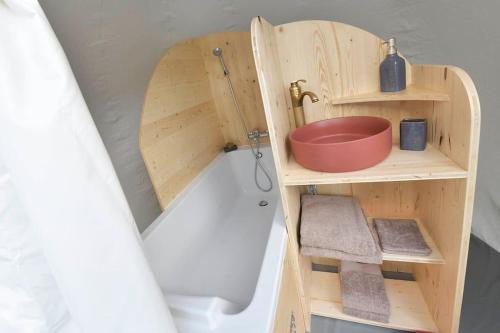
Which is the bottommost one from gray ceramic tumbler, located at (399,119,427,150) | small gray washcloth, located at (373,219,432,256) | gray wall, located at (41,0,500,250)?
small gray washcloth, located at (373,219,432,256)

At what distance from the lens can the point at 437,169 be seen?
30.1 inches

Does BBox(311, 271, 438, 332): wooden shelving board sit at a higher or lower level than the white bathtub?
lower

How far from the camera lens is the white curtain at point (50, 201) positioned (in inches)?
14.2

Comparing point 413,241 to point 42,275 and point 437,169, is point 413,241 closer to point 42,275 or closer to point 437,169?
point 437,169

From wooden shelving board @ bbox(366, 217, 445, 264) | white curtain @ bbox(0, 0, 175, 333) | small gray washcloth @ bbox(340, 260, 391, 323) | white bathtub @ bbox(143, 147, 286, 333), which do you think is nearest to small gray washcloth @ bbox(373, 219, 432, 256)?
wooden shelving board @ bbox(366, 217, 445, 264)

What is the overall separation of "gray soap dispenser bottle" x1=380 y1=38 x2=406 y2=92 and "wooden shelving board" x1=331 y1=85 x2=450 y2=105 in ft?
0.09

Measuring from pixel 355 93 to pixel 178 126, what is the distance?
1029mm

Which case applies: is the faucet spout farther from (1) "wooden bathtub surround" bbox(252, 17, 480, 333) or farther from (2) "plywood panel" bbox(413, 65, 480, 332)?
(2) "plywood panel" bbox(413, 65, 480, 332)

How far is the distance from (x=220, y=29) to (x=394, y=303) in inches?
60.8

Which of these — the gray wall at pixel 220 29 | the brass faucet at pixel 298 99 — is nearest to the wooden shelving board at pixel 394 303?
the gray wall at pixel 220 29

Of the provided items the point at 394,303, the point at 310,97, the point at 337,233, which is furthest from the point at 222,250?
the point at 310,97

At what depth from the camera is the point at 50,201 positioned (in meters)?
0.38

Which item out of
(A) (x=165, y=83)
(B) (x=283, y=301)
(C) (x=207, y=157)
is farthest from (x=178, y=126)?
(B) (x=283, y=301)

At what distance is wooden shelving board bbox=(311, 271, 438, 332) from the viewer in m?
1.13
